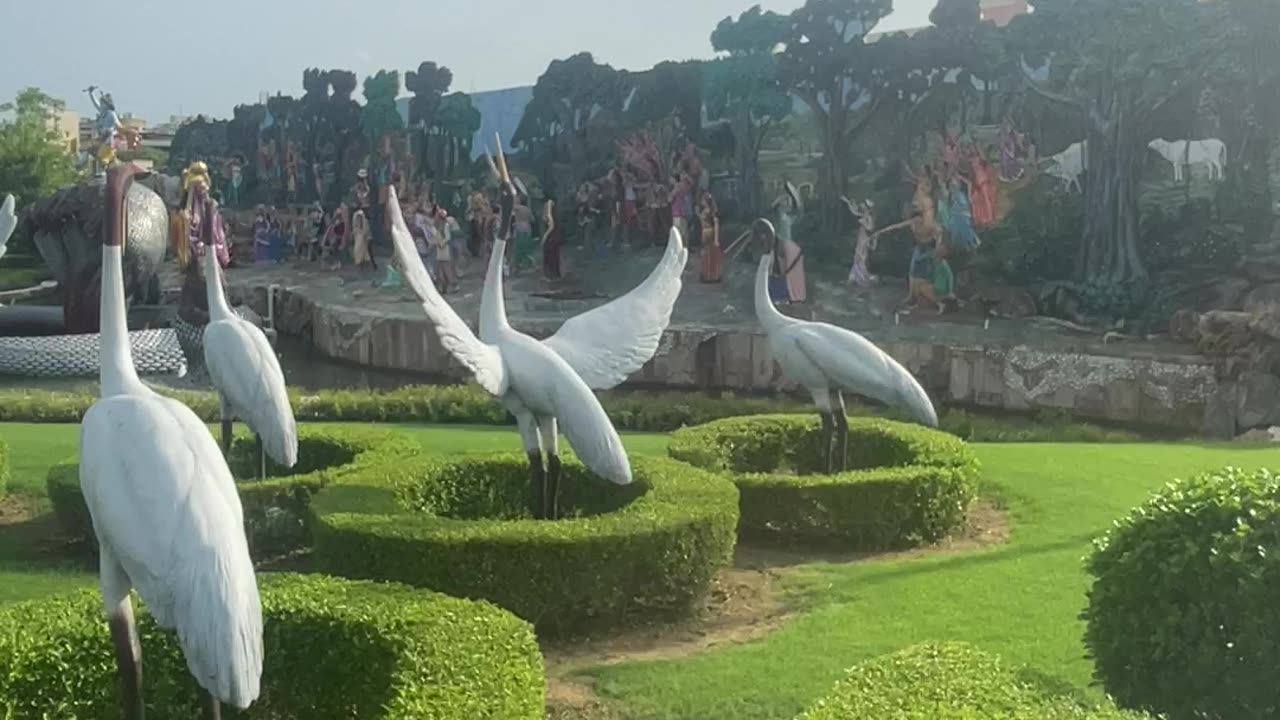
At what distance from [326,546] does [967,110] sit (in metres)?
17.2

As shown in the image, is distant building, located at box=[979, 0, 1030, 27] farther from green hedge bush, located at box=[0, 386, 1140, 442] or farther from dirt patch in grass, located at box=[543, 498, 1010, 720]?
dirt patch in grass, located at box=[543, 498, 1010, 720]

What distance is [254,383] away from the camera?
7.32 metres

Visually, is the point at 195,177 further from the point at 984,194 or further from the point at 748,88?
the point at 748,88

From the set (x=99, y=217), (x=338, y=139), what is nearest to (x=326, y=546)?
(x=99, y=217)

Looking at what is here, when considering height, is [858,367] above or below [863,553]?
above

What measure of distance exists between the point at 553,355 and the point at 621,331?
1.08 meters

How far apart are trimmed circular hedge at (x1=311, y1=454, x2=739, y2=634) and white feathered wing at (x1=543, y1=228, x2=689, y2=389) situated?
92 cm

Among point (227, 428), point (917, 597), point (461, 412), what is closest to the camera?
point (917, 597)

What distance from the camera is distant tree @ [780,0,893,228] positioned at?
882 inches

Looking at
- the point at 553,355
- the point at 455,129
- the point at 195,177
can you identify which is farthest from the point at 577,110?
the point at 553,355

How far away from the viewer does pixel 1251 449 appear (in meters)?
11.8

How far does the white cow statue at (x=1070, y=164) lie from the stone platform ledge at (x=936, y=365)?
316cm

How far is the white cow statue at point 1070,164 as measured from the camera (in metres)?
19.5

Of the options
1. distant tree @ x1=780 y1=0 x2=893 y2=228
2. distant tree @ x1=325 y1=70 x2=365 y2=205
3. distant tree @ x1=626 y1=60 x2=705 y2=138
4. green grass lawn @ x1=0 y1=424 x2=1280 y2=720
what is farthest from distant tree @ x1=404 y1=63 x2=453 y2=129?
green grass lawn @ x1=0 y1=424 x2=1280 y2=720
